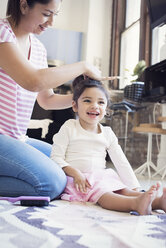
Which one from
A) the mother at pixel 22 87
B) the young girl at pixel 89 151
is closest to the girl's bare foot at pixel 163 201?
the young girl at pixel 89 151

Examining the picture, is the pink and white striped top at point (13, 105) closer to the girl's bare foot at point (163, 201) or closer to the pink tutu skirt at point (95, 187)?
the pink tutu skirt at point (95, 187)

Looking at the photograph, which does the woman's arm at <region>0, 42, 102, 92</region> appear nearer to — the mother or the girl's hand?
the mother

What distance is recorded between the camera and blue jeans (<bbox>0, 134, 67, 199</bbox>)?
1.20 m

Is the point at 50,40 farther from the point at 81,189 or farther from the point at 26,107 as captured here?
the point at 81,189

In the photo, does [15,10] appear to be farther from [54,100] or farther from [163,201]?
[163,201]

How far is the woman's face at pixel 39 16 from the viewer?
1.19 meters

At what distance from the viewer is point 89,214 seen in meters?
1.00

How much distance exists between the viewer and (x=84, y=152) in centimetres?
135

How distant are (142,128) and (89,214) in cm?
176

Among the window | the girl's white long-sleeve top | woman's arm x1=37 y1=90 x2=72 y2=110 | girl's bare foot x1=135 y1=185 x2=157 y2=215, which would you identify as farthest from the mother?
the window

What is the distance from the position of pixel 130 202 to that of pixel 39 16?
80cm

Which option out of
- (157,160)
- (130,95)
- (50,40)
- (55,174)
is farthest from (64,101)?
(50,40)

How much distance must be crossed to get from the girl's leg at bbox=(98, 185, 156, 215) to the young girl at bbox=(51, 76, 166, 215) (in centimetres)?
5

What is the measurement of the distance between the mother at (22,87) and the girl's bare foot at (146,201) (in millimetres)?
348
